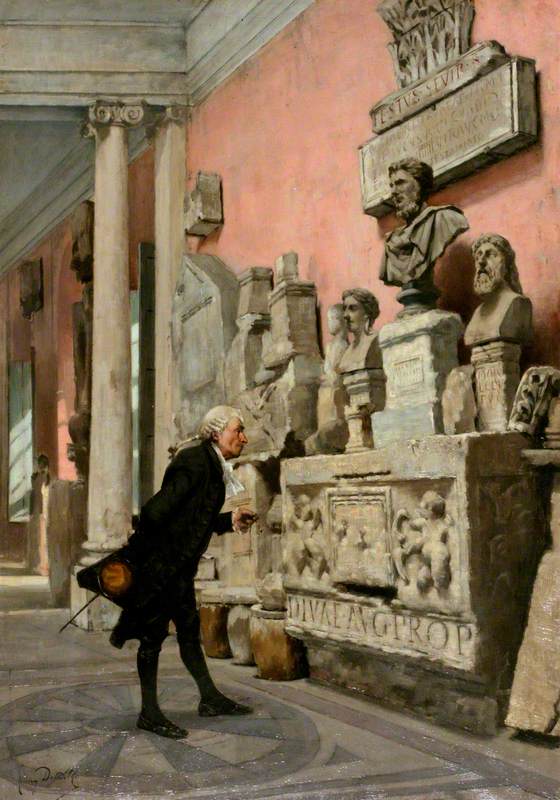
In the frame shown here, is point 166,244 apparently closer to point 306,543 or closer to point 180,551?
point 306,543

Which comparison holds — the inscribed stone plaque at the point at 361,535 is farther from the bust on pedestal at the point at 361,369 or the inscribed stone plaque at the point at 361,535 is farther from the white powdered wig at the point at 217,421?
the white powdered wig at the point at 217,421

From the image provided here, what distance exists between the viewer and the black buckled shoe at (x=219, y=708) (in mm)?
3961

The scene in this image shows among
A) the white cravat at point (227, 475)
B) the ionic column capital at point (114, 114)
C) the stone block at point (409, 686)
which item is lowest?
the stone block at point (409, 686)

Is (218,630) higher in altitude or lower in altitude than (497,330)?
lower

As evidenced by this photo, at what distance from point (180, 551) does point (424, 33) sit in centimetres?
272

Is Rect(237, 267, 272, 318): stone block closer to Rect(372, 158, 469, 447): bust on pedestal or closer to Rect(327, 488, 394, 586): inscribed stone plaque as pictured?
Rect(372, 158, 469, 447): bust on pedestal

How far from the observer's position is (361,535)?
414 centimetres

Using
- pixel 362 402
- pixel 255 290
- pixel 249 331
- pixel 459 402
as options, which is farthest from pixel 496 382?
pixel 255 290

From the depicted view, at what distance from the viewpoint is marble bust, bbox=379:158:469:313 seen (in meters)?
4.30

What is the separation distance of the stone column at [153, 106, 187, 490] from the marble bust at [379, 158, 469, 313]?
3.17 m

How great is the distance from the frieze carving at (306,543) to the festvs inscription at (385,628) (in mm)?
118

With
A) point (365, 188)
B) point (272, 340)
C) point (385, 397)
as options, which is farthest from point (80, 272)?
point (385, 397)

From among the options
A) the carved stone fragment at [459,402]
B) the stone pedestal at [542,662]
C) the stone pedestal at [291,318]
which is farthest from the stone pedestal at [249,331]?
the stone pedestal at [542,662]
